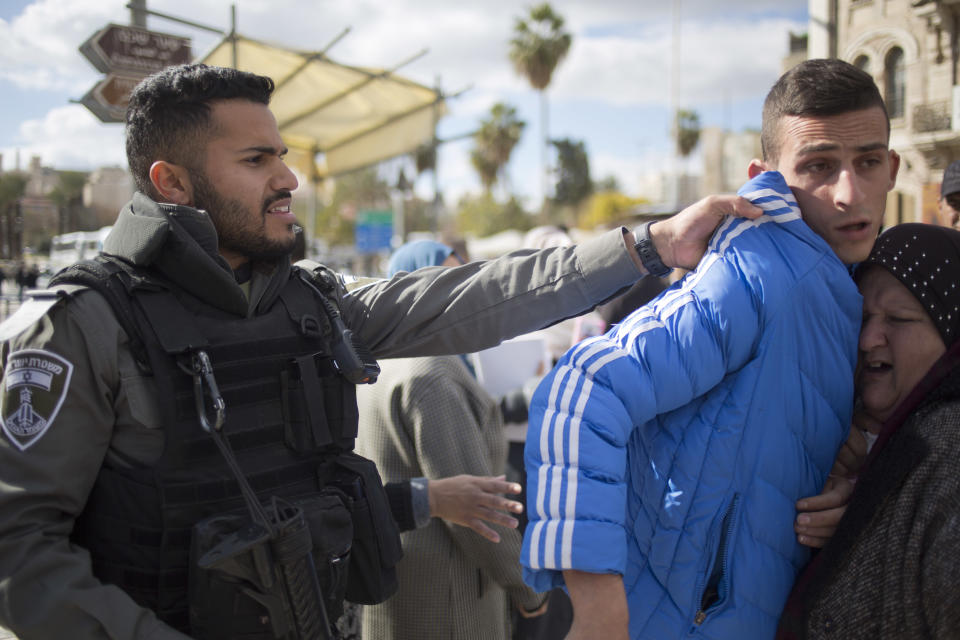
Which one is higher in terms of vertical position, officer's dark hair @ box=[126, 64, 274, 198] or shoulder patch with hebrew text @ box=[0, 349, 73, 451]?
officer's dark hair @ box=[126, 64, 274, 198]

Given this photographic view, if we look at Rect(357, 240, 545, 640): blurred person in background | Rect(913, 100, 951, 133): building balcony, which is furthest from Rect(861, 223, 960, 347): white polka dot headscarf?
Rect(913, 100, 951, 133): building balcony

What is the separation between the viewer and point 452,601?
2.33 metres

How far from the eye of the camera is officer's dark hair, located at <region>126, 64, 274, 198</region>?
1620 mm

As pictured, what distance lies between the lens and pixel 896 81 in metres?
8.03

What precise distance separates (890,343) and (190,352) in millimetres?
1497

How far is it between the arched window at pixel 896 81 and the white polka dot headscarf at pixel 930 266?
643cm

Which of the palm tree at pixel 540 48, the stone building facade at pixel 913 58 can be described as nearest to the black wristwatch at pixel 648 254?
the stone building facade at pixel 913 58

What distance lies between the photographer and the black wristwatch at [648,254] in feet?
5.70

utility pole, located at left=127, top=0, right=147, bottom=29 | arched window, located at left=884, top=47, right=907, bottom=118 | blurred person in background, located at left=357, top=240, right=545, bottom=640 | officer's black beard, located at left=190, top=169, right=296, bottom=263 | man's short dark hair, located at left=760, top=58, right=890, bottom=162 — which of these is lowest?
blurred person in background, located at left=357, top=240, right=545, bottom=640

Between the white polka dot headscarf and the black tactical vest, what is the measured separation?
1.29 metres

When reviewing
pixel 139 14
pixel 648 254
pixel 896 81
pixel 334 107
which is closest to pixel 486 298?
pixel 648 254

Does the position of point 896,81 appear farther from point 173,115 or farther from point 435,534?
point 173,115

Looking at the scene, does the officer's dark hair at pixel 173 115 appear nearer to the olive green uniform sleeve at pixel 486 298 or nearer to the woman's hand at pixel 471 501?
the olive green uniform sleeve at pixel 486 298

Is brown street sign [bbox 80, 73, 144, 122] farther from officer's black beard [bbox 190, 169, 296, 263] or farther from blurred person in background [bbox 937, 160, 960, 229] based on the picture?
blurred person in background [bbox 937, 160, 960, 229]
